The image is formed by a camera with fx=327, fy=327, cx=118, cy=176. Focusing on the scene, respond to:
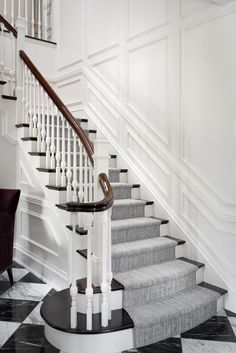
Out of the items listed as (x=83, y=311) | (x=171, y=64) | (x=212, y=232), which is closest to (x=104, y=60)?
(x=171, y=64)

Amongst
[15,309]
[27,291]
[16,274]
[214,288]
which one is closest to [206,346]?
[214,288]

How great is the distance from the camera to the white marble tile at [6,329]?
2271 millimetres

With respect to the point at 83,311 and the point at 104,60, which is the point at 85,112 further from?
the point at 83,311

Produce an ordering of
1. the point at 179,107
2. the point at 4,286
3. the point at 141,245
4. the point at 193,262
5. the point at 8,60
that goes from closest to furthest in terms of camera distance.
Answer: the point at 141,245
the point at 193,262
the point at 4,286
the point at 179,107
the point at 8,60

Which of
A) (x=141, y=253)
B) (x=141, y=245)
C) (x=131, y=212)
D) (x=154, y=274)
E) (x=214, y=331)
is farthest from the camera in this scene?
(x=131, y=212)

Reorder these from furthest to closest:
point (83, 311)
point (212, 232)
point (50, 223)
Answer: point (50, 223) < point (212, 232) < point (83, 311)

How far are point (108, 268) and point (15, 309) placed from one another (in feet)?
3.34

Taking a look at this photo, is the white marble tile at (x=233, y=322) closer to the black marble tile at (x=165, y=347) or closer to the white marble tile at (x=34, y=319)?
the black marble tile at (x=165, y=347)

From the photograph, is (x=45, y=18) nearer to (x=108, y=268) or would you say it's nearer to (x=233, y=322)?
(x=108, y=268)

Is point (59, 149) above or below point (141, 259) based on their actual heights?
above

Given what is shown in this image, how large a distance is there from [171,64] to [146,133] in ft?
2.56

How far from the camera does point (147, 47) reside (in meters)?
3.74

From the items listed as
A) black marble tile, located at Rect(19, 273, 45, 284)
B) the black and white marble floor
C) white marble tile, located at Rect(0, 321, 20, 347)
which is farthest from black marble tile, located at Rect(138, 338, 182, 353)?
black marble tile, located at Rect(19, 273, 45, 284)

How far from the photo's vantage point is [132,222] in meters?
3.21
